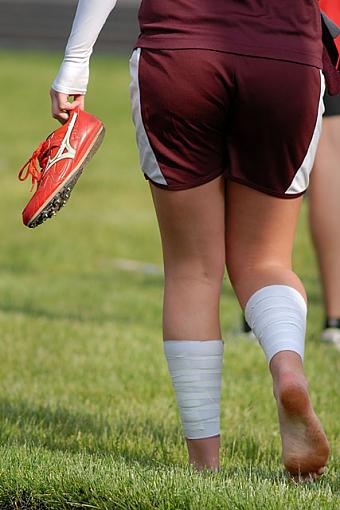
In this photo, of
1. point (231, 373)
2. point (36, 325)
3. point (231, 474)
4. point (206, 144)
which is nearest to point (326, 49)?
point (206, 144)

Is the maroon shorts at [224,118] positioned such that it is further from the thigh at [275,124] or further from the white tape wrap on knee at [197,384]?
the white tape wrap on knee at [197,384]

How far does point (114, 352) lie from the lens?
510 cm

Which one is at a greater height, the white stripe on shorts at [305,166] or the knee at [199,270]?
the white stripe on shorts at [305,166]

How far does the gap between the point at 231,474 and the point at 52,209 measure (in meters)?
0.89

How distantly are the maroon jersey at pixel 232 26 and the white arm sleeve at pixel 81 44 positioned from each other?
203mm

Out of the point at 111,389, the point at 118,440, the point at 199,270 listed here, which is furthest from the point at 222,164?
the point at 111,389

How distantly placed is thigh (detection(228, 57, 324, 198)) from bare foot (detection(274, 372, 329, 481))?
560 millimetres

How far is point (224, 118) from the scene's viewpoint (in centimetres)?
286

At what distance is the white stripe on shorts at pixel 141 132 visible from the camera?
2883mm

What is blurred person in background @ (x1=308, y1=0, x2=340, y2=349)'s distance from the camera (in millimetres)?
5234

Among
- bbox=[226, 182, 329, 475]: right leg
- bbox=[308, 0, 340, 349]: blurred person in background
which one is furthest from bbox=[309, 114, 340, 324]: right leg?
bbox=[226, 182, 329, 475]: right leg

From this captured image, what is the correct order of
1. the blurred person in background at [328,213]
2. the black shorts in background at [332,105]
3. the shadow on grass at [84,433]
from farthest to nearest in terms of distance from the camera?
the blurred person in background at [328,213] → the black shorts in background at [332,105] → the shadow on grass at [84,433]

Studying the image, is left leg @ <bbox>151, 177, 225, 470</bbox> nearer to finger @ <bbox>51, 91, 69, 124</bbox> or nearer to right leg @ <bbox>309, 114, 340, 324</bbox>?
finger @ <bbox>51, 91, 69, 124</bbox>

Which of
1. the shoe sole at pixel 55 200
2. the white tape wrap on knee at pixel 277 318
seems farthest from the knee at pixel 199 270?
the shoe sole at pixel 55 200
